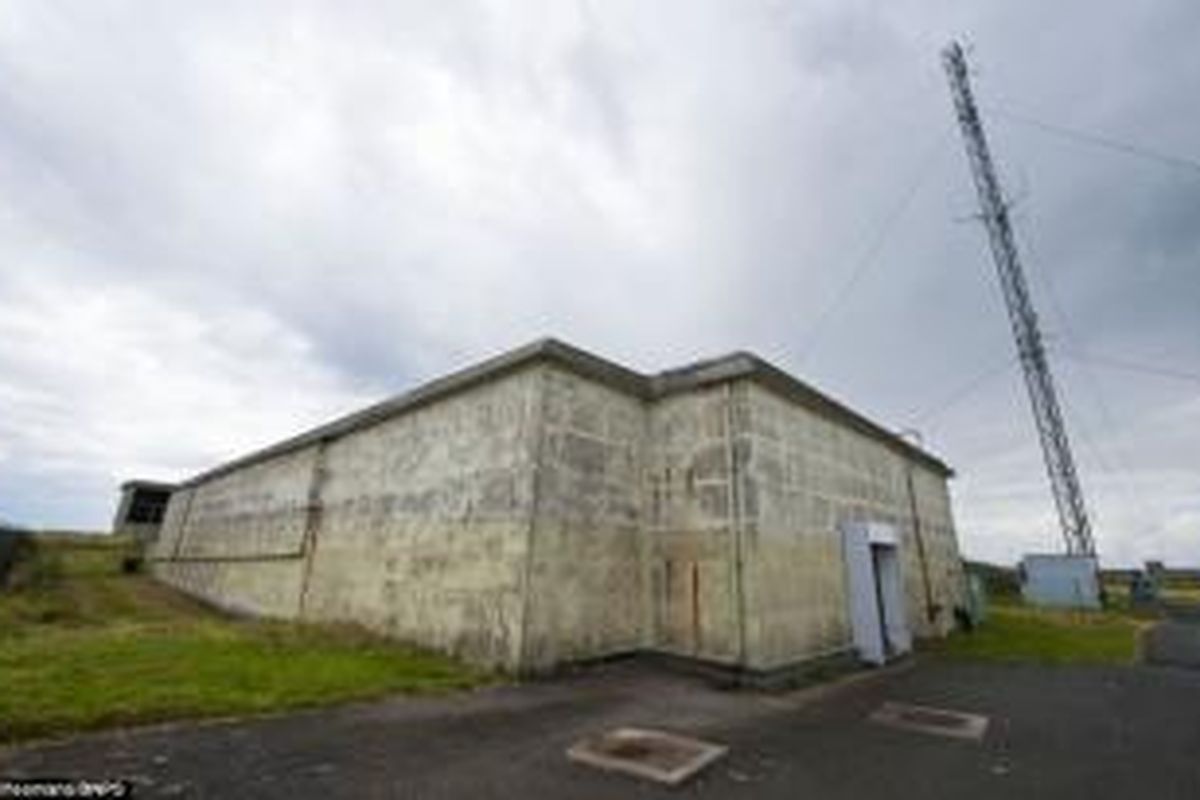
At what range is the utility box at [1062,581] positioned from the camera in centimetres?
3108

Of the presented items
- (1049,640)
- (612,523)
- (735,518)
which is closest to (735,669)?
(735,518)

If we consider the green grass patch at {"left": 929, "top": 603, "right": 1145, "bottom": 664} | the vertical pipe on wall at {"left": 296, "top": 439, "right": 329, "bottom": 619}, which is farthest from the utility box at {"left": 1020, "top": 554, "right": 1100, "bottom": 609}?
the vertical pipe on wall at {"left": 296, "top": 439, "right": 329, "bottom": 619}

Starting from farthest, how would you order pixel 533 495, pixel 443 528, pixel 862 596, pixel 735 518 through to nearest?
pixel 862 596
pixel 443 528
pixel 735 518
pixel 533 495

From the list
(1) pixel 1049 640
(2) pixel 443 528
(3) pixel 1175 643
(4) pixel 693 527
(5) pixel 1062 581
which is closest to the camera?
(4) pixel 693 527

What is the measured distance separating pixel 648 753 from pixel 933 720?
4.24m

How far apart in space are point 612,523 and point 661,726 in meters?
4.89

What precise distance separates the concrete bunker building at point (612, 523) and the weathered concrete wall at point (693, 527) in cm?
3

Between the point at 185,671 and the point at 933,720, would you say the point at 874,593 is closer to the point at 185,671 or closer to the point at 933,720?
the point at 933,720

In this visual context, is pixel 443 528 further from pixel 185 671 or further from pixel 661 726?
pixel 661 726

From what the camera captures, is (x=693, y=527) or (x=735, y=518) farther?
(x=693, y=527)

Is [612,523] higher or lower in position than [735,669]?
higher

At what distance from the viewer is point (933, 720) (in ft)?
26.1

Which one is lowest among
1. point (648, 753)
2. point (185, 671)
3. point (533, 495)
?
point (648, 753)

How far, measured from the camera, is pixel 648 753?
241 inches
